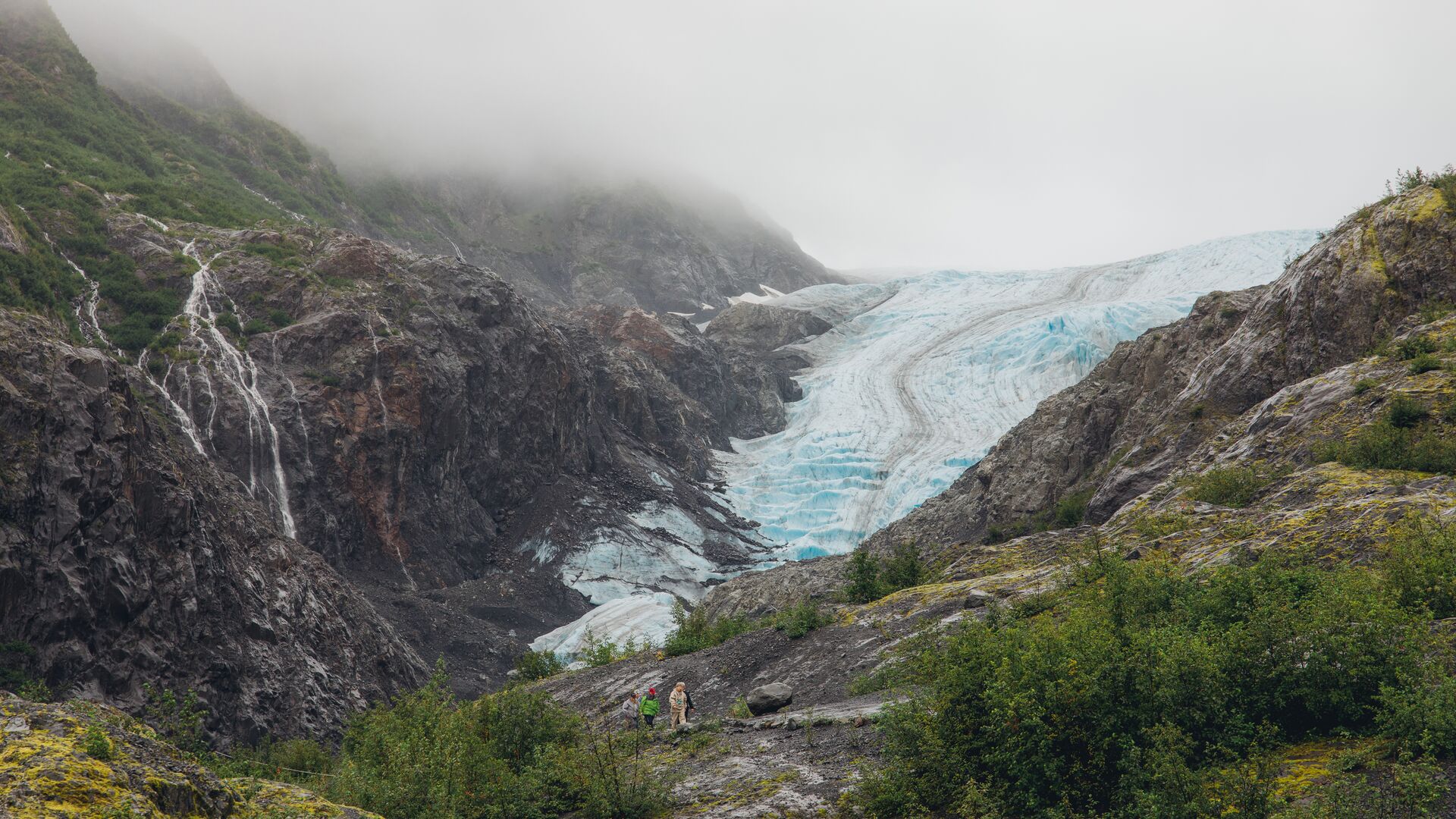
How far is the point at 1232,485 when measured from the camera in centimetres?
1313

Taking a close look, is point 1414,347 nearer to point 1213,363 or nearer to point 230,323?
point 1213,363

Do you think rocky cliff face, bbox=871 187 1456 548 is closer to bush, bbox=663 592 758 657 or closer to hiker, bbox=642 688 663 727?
bush, bbox=663 592 758 657

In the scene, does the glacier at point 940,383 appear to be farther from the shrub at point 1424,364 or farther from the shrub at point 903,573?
the shrub at point 1424,364

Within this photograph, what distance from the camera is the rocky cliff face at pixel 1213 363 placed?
1603 cm

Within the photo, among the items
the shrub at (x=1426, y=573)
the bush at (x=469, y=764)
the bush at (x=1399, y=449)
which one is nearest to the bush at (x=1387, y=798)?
the shrub at (x=1426, y=573)

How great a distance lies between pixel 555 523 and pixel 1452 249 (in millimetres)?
44859

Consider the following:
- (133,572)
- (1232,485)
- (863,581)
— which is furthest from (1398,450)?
(133,572)

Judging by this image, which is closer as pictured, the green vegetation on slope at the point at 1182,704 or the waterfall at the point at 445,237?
the green vegetation on slope at the point at 1182,704

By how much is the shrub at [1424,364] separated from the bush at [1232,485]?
2359mm

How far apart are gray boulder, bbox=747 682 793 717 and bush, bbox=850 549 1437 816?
4.63 m

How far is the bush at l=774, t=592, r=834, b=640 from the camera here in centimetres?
1534

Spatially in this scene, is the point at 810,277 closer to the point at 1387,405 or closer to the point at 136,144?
the point at 136,144

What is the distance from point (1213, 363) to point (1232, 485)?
7.96 metres

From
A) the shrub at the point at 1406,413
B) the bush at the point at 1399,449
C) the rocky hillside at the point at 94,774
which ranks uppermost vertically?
the shrub at the point at 1406,413
